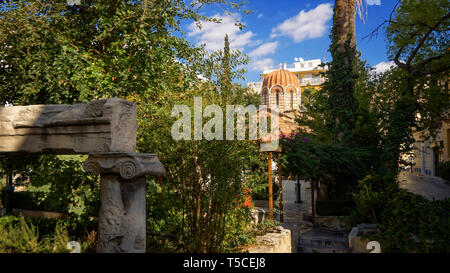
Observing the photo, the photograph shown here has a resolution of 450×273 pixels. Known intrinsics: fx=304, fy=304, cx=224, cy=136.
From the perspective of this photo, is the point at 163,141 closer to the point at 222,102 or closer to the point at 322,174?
the point at 222,102

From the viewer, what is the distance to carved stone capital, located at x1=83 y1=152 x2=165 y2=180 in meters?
3.13

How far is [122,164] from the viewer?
10.3 ft

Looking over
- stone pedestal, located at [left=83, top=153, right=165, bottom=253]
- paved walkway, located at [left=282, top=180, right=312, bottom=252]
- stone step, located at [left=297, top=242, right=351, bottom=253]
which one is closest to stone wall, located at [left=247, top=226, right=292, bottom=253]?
paved walkway, located at [left=282, top=180, right=312, bottom=252]

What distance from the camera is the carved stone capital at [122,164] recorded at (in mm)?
3130

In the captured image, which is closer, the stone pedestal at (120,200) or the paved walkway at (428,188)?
the stone pedestal at (120,200)

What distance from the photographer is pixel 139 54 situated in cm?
561

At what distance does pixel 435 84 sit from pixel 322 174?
4.86m

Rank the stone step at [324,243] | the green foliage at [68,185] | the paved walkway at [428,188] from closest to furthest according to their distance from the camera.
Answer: the green foliage at [68,185]
the stone step at [324,243]
the paved walkway at [428,188]

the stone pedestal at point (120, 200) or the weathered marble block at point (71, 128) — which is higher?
the weathered marble block at point (71, 128)

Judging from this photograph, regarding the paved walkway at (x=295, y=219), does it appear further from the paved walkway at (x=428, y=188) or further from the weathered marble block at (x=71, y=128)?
the weathered marble block at (x=71, y=128)

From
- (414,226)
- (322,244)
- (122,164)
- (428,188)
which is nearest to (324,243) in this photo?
(322,244)

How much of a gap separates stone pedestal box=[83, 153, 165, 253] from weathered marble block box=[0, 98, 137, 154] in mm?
247

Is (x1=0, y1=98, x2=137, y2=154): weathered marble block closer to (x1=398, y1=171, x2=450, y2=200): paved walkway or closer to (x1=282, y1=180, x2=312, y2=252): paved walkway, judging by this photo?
(x1=282, y1=180, x2=312, y2=252): paved walkway

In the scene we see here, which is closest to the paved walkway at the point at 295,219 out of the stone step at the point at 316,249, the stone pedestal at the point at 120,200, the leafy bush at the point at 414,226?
the stone step at the point at 316,249
